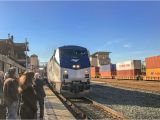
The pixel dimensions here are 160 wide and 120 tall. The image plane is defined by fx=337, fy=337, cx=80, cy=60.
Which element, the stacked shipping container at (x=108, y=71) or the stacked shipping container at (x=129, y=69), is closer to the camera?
the stacked shipping container at (x=129, y=69)

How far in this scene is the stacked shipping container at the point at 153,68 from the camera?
167 ft

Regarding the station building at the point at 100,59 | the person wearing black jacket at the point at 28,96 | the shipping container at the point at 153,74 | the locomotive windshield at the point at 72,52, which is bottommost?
the person wearing black jacket at the point at 28,96

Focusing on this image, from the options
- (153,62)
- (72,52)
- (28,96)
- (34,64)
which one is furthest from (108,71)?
(28,96)

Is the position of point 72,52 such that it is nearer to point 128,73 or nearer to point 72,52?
point 72,52

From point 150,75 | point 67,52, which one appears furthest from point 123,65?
point 67,52

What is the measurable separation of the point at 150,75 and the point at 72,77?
35.5 metres

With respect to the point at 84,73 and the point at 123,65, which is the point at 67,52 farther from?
the point at 123,65

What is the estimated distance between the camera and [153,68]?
53.2 m

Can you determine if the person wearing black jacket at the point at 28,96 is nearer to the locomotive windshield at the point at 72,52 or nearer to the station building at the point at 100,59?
the locomotive windshield at the point at 72,52

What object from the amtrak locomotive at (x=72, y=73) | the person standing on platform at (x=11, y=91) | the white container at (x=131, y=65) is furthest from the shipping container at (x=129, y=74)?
the person standing on platform at (x=11, y=91)

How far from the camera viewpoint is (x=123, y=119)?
508 inches

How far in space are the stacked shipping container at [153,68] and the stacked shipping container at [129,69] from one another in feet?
20.3

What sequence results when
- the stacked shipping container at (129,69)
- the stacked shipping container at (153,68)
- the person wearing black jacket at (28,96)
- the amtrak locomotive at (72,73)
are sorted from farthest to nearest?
the stacked shipping container at (129,69), the stacked shipping container at (153,68), the amtrak locomotive at (72,73), the person wearing black jacket at (28,96)

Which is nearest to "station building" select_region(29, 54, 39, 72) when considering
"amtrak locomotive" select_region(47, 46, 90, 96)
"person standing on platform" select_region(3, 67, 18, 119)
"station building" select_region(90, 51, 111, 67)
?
"amtrak locomotive" select_region(47, 46, 90, 96)
